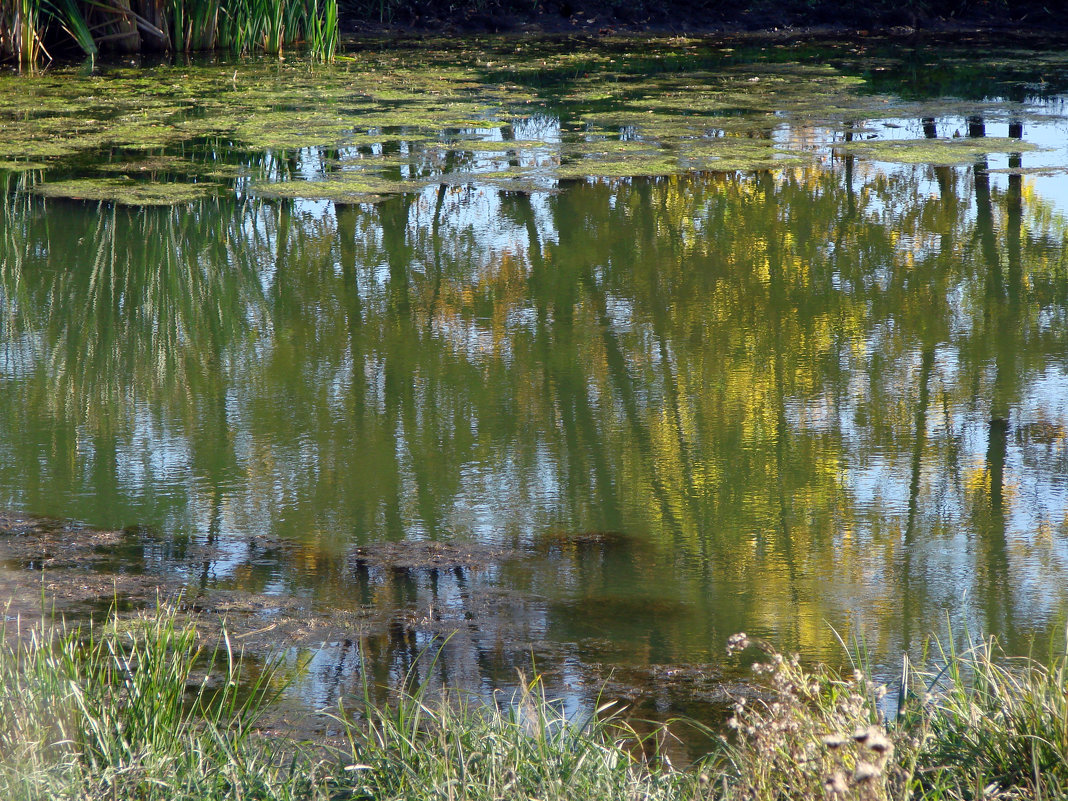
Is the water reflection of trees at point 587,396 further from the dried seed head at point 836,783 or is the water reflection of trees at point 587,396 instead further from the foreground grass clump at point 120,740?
the dried seed head at point 836,783

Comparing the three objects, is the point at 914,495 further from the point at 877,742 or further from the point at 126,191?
the point at 126,191

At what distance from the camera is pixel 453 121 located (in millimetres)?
8125

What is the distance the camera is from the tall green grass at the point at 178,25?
33.9 ft

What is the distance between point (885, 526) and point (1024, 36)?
11.6 m

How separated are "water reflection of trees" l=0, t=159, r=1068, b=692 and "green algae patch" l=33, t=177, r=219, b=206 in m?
0.17

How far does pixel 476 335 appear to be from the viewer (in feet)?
14.3

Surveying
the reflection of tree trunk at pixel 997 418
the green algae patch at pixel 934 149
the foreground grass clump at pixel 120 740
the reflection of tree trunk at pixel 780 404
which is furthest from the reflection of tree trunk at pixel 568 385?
the green algae patch at pixel 934 149

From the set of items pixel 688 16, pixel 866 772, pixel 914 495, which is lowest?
pixel 914 495

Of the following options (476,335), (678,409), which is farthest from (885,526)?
(476,335)

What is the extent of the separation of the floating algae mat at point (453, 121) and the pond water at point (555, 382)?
2.5 inches

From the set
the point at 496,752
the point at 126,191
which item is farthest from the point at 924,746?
the point at 126,191

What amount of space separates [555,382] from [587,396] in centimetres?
16

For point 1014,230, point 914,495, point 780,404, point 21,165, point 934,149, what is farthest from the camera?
point 934,149

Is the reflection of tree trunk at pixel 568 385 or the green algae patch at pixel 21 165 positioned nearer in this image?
the reflection of tree trunk at pixel 568 385
